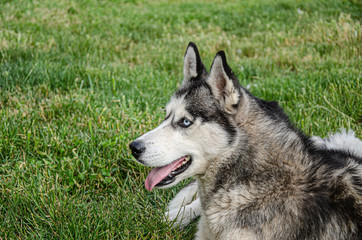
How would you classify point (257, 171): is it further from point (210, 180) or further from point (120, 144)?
point (120, 144)

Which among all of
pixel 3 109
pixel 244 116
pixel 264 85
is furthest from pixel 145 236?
pixel 264 85

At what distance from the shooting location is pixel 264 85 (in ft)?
18.6

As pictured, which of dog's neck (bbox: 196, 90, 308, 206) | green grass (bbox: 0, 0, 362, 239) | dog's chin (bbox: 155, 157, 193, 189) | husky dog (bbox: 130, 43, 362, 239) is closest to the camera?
husky dog (bbox: 130, 43, 362, 239)

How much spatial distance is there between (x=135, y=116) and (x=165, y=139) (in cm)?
177

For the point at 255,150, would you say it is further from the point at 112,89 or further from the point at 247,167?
the point at 112,89

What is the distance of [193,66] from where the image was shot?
132 inches

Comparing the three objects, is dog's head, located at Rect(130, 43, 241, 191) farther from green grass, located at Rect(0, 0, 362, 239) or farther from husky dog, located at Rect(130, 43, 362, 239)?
green grass, located at Rect(0, 0, 362, 239)

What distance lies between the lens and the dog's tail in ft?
10.9

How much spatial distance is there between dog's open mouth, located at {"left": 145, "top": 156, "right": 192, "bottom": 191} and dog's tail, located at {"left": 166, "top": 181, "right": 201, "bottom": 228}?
407mm

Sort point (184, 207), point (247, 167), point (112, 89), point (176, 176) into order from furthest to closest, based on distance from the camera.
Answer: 1. point (112, 89)
2. point (184, 207)
3. point (176, 176)
4. point (247, 167)

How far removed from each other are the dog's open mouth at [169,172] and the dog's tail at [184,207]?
407 millimetres

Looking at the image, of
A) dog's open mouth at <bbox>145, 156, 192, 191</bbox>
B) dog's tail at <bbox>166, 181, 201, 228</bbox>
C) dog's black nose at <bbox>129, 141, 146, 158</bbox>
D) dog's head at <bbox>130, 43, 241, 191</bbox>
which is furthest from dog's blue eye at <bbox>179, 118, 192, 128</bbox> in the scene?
dog's tail at <bbox>166, 181, 201, 228</bbox>

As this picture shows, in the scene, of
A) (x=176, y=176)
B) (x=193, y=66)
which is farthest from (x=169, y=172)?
(x=193, y=66)

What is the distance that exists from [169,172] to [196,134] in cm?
39
